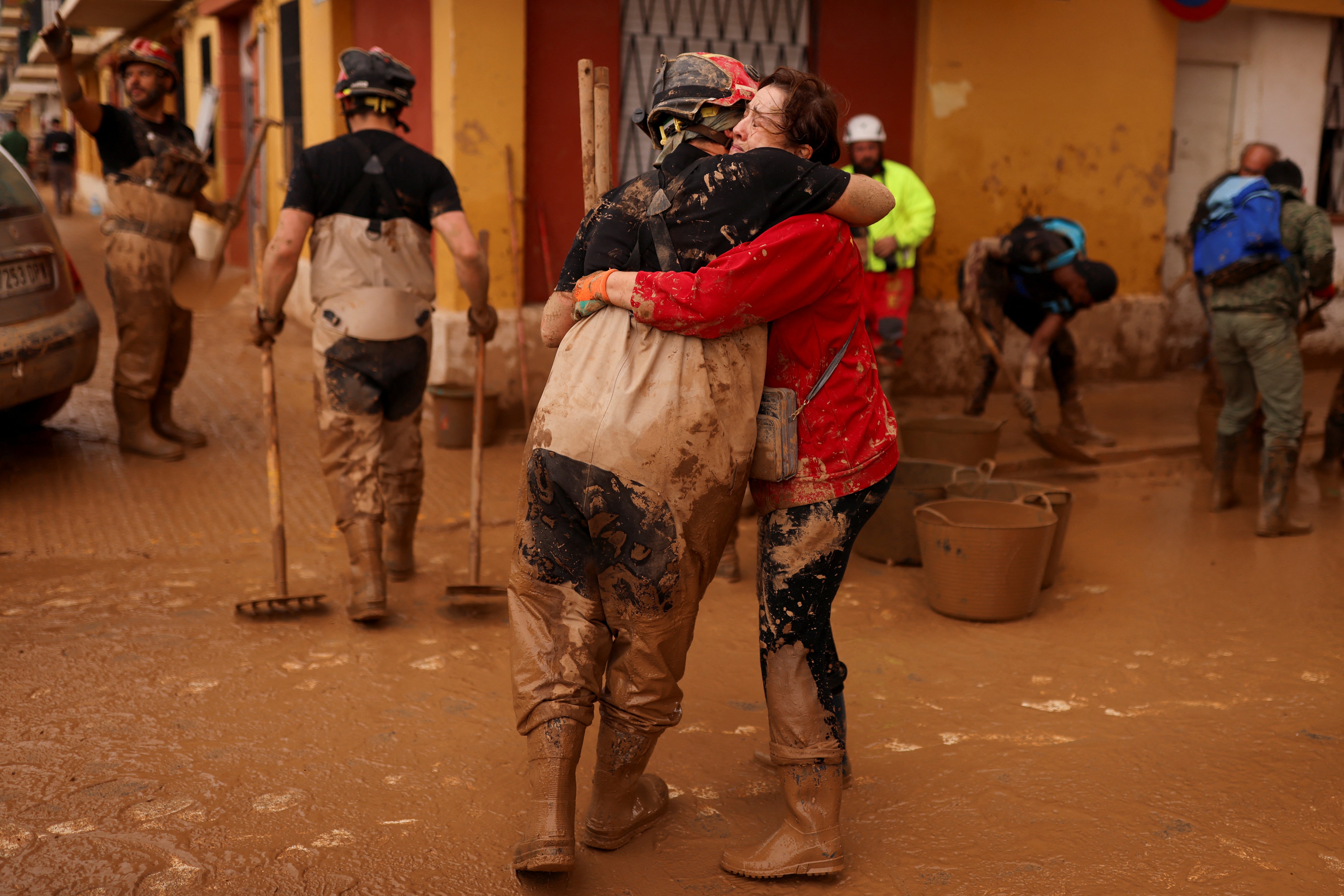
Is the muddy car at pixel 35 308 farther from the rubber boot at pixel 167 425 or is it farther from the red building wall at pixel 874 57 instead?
the red building wall at pixel 874 57

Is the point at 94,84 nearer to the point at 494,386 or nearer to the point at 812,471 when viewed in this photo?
the point at 494,386

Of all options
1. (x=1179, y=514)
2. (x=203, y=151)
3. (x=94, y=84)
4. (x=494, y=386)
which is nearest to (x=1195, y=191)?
(x=1179, y=514)

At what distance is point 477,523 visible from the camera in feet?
14.8

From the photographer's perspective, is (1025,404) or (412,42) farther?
(412,42)

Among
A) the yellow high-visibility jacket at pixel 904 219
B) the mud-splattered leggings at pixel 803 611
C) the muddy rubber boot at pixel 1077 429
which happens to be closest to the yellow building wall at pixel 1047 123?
the yellow high-visibility jacket at pixel 904 219

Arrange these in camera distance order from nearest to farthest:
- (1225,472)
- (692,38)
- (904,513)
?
(904,513)
(1225,472)
(692,38)

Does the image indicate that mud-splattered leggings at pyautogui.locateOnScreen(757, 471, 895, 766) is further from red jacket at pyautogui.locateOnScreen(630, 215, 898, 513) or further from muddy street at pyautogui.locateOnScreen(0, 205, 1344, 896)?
muddy street at pyautogui.locateOnScreen(0, 205, 1344, 896)

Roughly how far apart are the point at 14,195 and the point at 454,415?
252 cm

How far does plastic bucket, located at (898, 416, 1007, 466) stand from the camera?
238 inches

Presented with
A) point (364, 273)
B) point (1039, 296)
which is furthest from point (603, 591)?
point (1039, 296)

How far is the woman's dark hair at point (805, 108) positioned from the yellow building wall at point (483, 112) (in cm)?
491

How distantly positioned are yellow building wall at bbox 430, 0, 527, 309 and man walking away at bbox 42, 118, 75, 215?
51.8 feet

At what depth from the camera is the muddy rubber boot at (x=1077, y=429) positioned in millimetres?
7539

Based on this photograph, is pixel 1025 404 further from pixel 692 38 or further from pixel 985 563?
pixel 692 38
